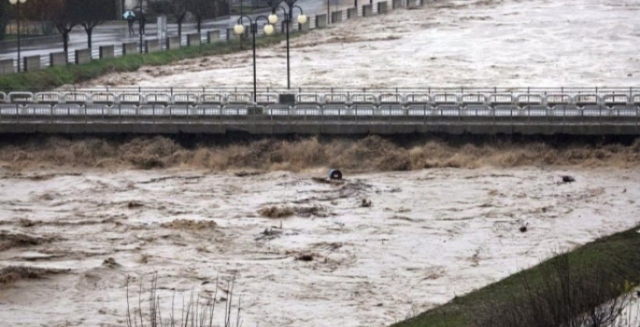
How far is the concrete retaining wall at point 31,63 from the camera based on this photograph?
6619 cm

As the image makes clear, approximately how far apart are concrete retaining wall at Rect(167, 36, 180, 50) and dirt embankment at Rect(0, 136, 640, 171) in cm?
2657

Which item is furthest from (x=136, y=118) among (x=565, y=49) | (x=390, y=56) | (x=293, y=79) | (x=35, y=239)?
(x=565, y=49)

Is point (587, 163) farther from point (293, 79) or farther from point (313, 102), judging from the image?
point (293, 79)

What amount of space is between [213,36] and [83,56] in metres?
12.1

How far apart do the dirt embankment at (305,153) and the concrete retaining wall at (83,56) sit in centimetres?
1861

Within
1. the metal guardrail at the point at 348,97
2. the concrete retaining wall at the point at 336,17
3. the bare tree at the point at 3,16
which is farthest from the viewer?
the concrete retaining wall at the point at 336,17

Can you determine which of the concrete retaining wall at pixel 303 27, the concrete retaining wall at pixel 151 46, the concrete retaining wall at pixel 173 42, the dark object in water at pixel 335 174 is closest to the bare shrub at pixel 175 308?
the dark object in water at pixel 335 174

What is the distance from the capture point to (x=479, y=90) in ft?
207

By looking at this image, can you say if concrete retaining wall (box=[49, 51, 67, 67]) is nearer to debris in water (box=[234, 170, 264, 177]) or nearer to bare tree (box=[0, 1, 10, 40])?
bare tree (box=[0, 1, 10, 40])

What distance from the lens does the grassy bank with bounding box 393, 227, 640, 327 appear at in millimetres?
29594

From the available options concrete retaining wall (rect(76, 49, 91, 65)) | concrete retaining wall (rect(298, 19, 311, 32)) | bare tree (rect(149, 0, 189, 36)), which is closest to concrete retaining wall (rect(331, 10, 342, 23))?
concrete retaining wall (rect(298, 19, 311, 32))

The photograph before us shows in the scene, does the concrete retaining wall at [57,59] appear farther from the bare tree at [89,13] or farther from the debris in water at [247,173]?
the debris in water at [247,173]

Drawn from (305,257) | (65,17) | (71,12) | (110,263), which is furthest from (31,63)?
→ (305,257)

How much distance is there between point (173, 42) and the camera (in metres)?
78.6
